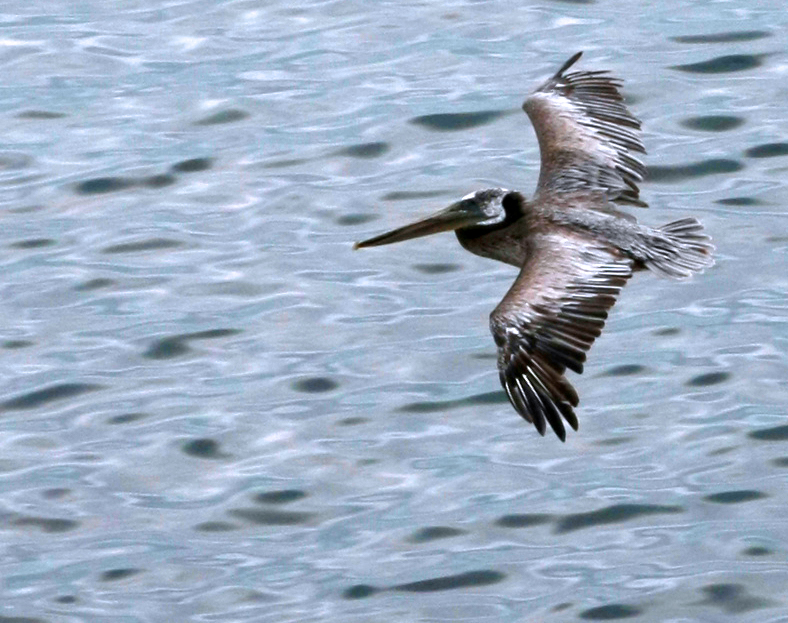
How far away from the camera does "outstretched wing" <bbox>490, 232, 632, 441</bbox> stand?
808 centimetres

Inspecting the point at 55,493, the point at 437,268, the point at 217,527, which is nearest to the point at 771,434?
the point at 437,268

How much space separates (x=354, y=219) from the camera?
42.8 feet

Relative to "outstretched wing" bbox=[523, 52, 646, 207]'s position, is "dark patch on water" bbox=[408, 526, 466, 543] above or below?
below

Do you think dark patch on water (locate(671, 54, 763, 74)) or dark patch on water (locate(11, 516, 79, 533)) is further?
dark patch on water (locate(671, 54, 763, 74))

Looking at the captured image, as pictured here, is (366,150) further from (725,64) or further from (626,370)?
(626,370)

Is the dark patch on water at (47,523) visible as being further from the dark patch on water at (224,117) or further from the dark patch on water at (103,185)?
the dark patch on water at (224,117)

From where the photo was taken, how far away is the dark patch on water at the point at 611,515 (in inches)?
401

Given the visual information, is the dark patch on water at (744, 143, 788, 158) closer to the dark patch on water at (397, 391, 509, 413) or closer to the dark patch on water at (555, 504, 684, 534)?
the dark patch on water at (397, 391, 509, 413)

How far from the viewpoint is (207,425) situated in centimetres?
1118

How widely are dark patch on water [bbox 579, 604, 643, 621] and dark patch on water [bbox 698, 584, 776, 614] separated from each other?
33 centimetres

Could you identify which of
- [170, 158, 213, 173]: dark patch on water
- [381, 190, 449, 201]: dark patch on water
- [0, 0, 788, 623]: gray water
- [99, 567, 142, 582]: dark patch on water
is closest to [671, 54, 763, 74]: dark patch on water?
[0, 0, 788, 623]: gray water

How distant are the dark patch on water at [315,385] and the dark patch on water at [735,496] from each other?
89.6 inches

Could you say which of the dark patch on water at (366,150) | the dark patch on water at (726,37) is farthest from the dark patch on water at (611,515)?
the dark patch on water at (726,37)

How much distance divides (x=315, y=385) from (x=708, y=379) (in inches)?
86.1
